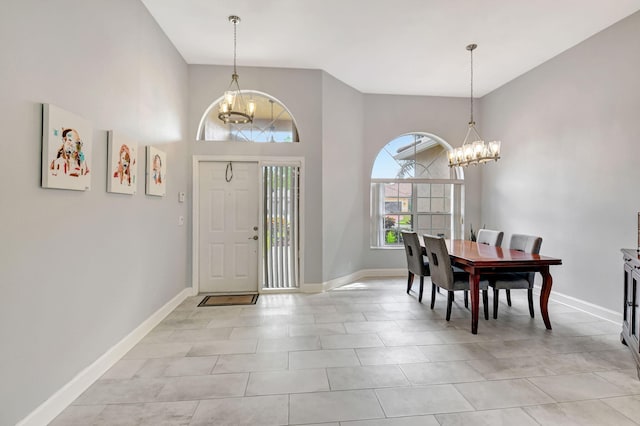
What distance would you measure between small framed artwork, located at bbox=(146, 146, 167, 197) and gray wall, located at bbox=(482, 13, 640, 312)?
5018mm

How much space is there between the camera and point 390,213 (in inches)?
220

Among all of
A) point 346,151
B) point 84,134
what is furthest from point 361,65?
point 84,134

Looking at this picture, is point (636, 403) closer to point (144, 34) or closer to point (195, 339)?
point (195, 339)

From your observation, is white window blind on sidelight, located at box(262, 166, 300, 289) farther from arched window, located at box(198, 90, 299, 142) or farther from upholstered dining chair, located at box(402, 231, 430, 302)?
upholstered dining chair, located at box(402, 231, 430, 302)

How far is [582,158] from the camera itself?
12.1ft

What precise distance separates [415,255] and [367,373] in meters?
2.02

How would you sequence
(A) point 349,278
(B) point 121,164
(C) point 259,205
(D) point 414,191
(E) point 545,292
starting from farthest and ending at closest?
(D) point 414,191 < (A) point 349,278 < (C) point 259,205 < (E) point 545,292 < (B) point 121,164

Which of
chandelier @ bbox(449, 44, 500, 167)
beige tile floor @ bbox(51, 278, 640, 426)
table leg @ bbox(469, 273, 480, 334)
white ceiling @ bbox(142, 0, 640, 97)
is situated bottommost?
beige tile floor @ bbox(51, 278, 640, 426)

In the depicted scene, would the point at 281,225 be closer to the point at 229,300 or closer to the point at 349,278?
the point at 229,300

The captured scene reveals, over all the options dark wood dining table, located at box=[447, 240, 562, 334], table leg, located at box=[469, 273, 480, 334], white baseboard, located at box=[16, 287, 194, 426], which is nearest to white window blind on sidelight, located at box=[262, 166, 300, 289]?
white baseboard, located at box=[16, 287, 194, 426]

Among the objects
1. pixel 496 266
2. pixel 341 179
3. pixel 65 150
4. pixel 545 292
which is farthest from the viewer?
pixel 341 179

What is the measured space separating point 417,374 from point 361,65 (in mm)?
3967

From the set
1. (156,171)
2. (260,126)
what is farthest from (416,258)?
(156,171)

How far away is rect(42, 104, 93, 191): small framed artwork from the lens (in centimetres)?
174
